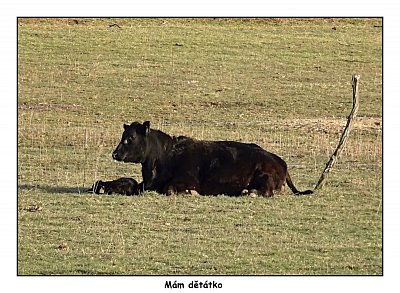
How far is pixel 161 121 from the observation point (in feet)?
89.6

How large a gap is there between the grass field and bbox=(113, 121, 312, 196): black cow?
0.99 feet

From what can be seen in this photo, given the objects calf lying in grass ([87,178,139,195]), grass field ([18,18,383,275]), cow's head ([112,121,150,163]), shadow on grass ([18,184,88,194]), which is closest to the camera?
grass field ([18,18,383,275])

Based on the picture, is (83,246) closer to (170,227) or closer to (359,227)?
(170,227)

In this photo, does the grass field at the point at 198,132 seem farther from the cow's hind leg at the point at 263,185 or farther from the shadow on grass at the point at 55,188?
the cow's hind leg at the point at 263,185

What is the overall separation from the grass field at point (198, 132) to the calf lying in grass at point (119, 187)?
0.80 feet

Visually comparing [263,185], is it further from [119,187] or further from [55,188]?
[55,188]

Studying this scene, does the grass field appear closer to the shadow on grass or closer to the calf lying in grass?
the shadow on grass

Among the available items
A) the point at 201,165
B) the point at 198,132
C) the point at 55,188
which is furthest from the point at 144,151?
the point at 198,132

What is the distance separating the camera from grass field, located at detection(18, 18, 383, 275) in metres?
12.8

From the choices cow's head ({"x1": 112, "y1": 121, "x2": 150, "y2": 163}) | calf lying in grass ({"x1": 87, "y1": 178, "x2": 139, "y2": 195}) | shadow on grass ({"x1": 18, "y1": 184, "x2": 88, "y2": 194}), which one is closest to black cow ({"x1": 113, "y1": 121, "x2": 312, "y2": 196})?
cow's head ({"x1": 112, "y1": 121, "x2": 150, "y2": 163})

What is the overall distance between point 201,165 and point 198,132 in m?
8.89

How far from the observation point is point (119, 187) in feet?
53.7

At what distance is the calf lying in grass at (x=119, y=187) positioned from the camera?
1636 centimetres

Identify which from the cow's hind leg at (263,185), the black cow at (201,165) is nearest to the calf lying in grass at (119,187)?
the black cow at (201,165)
